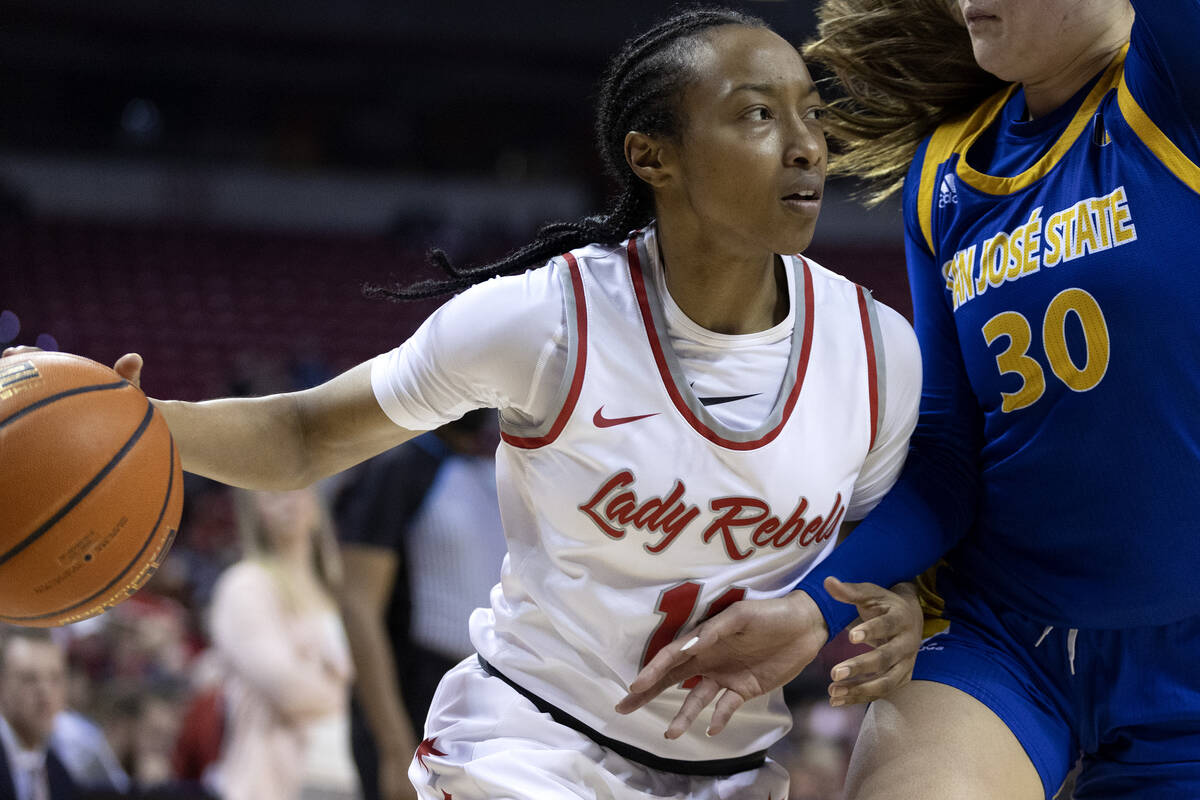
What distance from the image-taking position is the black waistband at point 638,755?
2127mm

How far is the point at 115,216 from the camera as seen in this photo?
597 inches

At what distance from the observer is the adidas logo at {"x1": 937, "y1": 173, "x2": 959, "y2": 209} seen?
2.44m

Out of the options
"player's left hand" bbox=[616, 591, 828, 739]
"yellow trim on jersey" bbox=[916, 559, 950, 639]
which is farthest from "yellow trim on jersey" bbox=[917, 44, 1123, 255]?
"player's left hand" bbox=[616, 591, 828, 739]

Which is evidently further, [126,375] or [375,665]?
[375,665]

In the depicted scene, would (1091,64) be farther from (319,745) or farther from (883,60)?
(319,745)

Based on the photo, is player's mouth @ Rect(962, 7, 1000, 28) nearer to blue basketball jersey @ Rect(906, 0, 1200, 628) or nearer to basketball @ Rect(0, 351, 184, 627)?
blue basketball jersey @ Rect(906, 0, 1200, 628)

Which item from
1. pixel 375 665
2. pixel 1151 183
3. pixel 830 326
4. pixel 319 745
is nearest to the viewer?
pixel 1151 183

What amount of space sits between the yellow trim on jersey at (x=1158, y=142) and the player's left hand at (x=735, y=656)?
91 centimetres

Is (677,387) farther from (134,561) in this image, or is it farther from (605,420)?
(134,561)

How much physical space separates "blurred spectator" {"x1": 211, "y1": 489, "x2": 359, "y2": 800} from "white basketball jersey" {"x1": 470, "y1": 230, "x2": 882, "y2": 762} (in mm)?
3198

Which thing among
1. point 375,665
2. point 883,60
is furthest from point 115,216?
point 883,60

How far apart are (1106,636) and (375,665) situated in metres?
2.54

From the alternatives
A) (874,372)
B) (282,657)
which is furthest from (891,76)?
(282,657)

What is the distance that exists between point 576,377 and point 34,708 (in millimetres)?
3447
